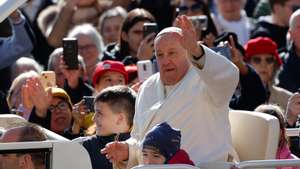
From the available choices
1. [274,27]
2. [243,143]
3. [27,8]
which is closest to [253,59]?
[274,27]

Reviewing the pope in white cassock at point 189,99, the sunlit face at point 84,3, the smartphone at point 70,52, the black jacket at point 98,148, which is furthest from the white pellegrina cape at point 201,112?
the sunlit face at point 84,3

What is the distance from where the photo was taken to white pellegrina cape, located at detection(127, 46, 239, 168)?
7.68 m

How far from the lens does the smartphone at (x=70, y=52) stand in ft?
33.6

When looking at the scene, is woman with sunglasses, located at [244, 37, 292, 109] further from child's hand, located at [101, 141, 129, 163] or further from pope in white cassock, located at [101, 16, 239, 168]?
child's hand, located at [101, 141, 129, 163]

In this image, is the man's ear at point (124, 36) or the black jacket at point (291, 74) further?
the man's ear at point (124, 36)

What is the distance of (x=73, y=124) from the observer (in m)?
9.46

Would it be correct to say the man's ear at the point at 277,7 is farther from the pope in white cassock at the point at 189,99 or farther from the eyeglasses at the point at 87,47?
the pope in white cassock at the point at 189,99

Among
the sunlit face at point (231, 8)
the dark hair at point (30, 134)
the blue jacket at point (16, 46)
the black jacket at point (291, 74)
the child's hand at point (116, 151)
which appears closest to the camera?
the dark hair at point (30, 134)

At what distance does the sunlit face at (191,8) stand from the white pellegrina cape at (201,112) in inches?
162

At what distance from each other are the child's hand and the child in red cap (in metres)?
2.57

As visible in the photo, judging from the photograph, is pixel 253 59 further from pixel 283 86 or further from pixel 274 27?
pixel 274 27

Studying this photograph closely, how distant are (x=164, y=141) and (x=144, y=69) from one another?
116 inches

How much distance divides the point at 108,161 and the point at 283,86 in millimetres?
3565

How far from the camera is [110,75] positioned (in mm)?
10133
